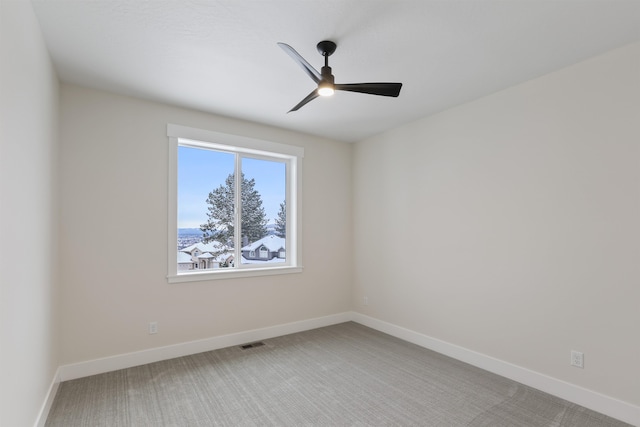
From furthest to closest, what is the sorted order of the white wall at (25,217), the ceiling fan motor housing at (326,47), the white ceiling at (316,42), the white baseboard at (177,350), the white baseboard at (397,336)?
1. the white baseboard at (177,350)
2. the white baseboard at (397,336)
3. the ceiling fan motor housing at (326,47)
4. the white ceiling at (316,42)
5. the white wall at (25,217)

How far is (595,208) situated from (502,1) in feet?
5.52

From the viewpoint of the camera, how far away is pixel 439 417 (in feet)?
7.70

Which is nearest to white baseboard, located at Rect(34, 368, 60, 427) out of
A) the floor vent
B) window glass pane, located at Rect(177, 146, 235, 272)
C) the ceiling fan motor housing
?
window glass pane, located at Rect(177, 146, 235, 272)

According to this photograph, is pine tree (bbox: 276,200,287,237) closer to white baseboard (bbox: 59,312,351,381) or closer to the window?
the window

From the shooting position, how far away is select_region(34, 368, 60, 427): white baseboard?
216 centimetres

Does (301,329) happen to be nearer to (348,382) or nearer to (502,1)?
(348,382)

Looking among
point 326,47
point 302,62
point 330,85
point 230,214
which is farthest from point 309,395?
point 326,47

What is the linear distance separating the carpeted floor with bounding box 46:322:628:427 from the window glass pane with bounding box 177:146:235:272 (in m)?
1.04

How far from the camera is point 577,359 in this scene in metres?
2.55

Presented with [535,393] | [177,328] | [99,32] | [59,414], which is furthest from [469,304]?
[99,32]

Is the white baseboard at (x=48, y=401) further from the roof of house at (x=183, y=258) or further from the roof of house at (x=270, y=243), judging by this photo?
the roof of house at (x=270, y=243)

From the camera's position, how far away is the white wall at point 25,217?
4.88ft

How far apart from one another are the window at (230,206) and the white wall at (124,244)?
→ 0.12m

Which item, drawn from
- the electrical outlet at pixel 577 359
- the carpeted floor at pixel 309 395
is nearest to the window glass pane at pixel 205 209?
the carpeted floor at pixel 309 395
